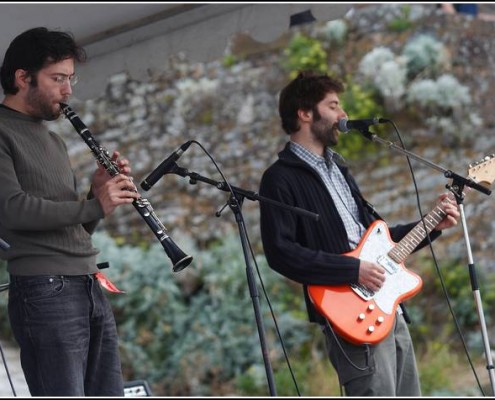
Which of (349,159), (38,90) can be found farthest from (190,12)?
(349,159)

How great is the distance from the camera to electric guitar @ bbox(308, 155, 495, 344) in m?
3.81

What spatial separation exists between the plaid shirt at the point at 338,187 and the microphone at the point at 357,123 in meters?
0.14

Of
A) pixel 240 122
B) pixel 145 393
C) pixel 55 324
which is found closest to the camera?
pixel 55 324

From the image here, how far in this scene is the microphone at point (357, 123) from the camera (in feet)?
12.8

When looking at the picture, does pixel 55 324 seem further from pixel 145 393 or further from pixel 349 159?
pixel 349 159

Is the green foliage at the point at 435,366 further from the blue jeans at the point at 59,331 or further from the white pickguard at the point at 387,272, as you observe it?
the blue jeans at the point at 59,331

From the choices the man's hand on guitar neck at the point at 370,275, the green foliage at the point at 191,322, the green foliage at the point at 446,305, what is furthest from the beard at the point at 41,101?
the green foliage at the point at 446,305

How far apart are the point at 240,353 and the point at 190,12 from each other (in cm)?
582

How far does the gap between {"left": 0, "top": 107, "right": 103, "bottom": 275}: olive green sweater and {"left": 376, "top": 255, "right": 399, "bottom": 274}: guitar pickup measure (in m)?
1.18

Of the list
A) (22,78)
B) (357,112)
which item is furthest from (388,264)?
(357,112)

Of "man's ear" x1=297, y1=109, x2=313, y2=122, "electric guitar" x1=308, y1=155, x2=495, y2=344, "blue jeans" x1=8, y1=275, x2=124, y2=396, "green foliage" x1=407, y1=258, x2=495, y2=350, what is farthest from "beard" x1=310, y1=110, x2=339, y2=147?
"green foliage" x1=407, y1=258, x2=495, y2=350

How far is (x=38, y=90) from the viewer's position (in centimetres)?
334

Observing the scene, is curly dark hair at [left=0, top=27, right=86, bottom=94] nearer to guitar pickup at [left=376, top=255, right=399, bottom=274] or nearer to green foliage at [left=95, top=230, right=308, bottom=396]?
guitar pickup at [left=376, top=255, right=399, bottom=274]

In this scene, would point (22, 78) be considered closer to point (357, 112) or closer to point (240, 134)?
point (357, 112)
